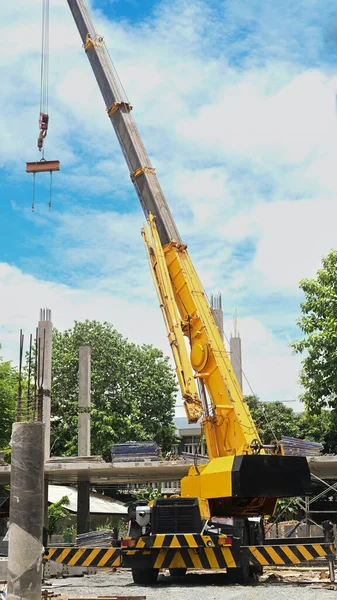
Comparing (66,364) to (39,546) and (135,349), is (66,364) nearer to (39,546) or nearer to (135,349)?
(135,349)

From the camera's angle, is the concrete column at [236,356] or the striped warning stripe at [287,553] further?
the concrete column at [236,356]

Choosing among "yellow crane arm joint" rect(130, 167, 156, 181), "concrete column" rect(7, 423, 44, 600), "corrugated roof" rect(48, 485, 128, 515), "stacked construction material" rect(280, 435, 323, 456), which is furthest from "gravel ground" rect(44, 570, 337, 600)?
"corrugated roof" rect(48, 485, 128, 515)

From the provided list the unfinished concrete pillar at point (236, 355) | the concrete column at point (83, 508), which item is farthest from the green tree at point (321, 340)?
the concrete column at point (83, 508)

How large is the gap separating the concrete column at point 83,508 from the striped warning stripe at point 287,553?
1698cm

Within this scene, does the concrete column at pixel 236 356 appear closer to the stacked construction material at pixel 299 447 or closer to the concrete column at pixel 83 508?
the stacked construction material at pixel 299 447

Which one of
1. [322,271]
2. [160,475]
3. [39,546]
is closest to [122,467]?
[160,475]

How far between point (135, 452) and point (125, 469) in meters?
0.98

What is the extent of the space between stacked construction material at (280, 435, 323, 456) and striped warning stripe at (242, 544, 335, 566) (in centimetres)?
773

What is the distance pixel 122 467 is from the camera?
85.0 ft

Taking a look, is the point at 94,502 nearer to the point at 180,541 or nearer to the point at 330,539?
the point at 180,541

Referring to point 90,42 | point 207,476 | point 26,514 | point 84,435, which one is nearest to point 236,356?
point 84,435

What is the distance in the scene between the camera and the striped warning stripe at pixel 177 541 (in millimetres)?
15359

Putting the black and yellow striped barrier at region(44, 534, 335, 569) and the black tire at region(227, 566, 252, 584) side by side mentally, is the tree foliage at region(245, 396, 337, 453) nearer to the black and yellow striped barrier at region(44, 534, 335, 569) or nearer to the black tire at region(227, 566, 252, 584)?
the black tire at region(227, 566, 252, 584)

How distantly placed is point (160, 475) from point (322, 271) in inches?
433
